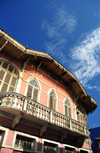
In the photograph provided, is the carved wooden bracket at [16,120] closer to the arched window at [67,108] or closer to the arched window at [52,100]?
the arched window at [52,100]

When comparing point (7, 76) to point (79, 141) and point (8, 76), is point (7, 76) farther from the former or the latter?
Answer: point (79, 141)

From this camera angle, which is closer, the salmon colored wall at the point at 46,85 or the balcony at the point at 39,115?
the balcony at the point at 39,115

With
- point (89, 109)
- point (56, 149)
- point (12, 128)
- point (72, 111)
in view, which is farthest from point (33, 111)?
point (89, 109)

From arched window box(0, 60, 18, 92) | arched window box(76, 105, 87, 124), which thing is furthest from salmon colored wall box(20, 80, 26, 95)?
arched window box(76, 105, 87, 124)

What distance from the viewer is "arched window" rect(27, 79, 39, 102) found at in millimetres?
9995

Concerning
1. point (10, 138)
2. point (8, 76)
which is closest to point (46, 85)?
point (8, 76)

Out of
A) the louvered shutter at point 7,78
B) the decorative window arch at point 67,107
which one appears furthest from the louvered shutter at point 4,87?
the decorative window arch at point 67,107

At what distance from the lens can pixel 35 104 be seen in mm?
8516

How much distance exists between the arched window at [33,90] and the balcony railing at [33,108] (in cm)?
129

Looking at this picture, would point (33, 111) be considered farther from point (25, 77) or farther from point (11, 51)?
point (11, 51)

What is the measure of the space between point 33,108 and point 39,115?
599 mm

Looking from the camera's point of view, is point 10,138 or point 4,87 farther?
point 4,87

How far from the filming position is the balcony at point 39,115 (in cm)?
741

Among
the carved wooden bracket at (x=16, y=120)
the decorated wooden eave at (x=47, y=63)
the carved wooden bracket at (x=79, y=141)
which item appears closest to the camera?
the carved wooden bracket at (x=16, y=120)
